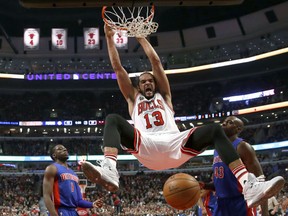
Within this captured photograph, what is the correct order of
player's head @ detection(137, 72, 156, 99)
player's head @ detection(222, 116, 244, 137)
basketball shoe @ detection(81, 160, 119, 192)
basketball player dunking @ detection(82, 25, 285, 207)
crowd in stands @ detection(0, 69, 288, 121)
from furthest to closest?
crowd in stands @ detection(0, 69, 288, 121)
player's head @ detection(222, 116, 244, 137)
player's head @ detection(137, 72, 156, 99)
basketball player dunking @ detection(82, 25, 285, 207)
basketball shoe @ detection(81, 160, 119, 192)

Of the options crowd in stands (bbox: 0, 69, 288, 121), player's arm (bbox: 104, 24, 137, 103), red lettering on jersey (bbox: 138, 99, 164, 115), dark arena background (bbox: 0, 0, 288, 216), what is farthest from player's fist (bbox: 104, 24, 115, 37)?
crowd in stands (bbox: 0, 69, 288, 121)

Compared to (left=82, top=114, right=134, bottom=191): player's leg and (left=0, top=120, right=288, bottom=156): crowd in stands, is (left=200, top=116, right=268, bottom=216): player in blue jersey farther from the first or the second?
(left=0, top=120, right=288, bottom=156): crowd in stands

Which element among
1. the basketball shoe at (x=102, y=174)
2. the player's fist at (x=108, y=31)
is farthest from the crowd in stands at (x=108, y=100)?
the basketball shoe at (x=102, y=174)

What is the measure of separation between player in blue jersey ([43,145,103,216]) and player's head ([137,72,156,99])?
2381mm

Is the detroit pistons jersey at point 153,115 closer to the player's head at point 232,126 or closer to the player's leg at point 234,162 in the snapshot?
the player's leg at point 234,162

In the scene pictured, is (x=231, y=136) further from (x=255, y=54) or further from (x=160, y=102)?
(x=255, y=54)

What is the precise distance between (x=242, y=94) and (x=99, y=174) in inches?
1440

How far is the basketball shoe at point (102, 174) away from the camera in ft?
13.2

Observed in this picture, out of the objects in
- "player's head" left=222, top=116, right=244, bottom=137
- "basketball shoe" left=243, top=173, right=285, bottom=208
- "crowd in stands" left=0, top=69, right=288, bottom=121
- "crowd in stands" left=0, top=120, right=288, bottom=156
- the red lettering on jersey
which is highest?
"crowd in stands" left=0, top=69, right=288, bottom=121

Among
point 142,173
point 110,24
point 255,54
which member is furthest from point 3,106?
point 110,24

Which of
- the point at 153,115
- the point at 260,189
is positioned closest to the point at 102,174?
the point at 153,115

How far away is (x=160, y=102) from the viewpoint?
5.39 meters

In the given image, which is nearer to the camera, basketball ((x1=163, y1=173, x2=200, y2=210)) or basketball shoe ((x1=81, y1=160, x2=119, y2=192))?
basketball shoe ((x1=81, y1=160, x2=119, y2=192))

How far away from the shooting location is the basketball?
5.11 metres
